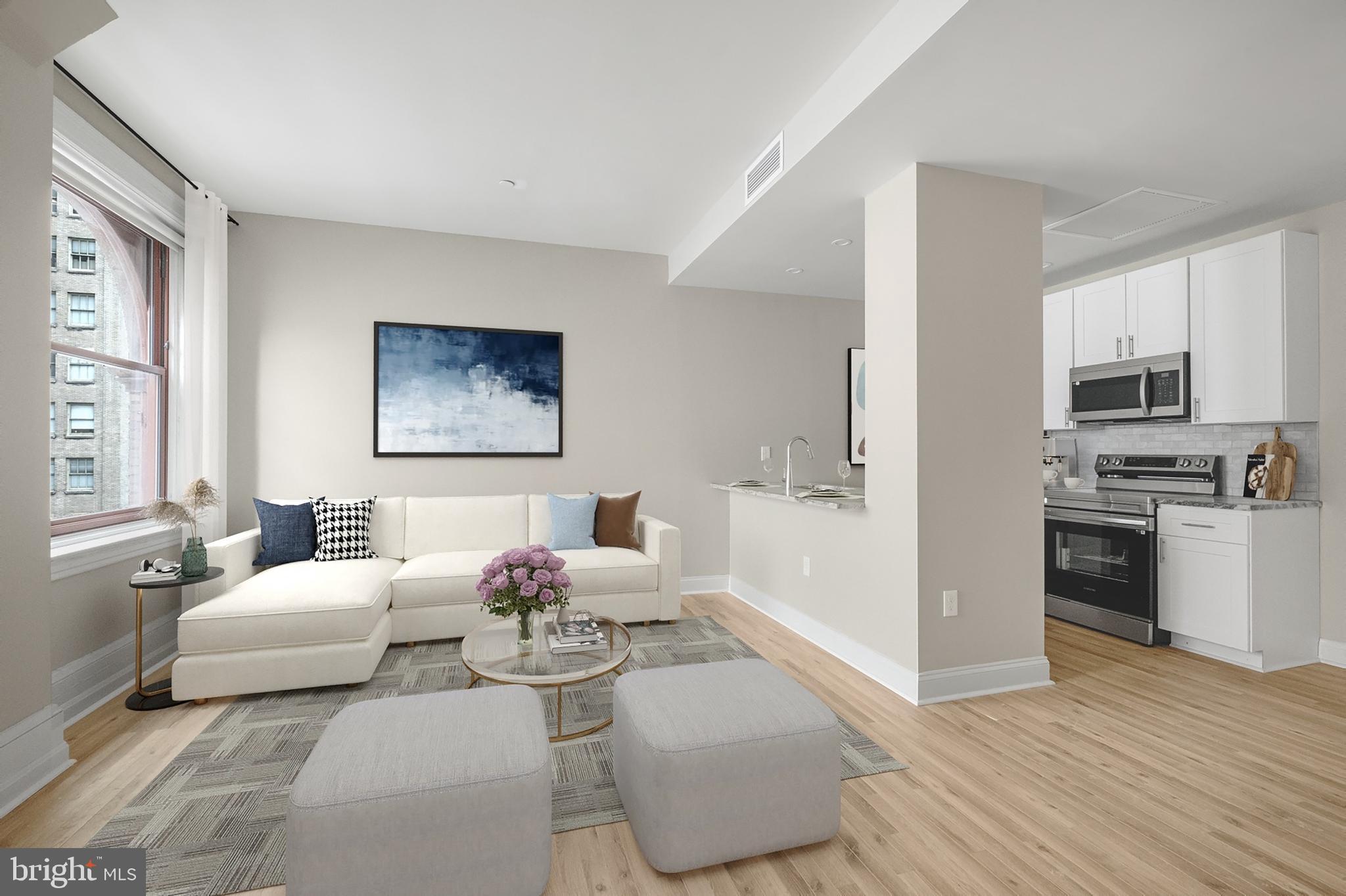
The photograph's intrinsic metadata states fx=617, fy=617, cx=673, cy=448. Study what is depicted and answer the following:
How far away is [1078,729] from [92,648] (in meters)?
4.38

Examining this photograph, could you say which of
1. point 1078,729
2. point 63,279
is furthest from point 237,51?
point 1078,729

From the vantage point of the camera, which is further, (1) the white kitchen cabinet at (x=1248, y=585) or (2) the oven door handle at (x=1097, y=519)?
(2) the oven door handle at (x=1097, y=519)

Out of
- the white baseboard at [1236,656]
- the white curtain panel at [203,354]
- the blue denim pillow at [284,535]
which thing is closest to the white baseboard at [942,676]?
the white baseboard at [1236,656]

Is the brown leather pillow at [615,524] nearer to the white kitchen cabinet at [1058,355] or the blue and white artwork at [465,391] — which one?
the blue and white artwork at [465,391]

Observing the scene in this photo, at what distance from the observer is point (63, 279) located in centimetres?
294

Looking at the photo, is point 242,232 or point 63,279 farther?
point 242,232

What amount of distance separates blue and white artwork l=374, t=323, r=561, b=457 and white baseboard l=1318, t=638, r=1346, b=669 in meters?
4.80

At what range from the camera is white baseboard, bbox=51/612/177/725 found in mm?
2650

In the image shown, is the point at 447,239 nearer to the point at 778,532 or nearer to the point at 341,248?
the point at 341,248

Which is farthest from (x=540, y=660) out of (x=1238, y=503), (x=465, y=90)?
(x=1238, y=503)

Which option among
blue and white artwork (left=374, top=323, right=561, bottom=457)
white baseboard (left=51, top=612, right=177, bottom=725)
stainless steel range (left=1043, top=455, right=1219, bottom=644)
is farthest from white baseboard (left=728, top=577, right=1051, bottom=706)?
white baseboard (left=51, top=612, right=177, bottom=725)

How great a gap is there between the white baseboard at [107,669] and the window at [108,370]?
60cm

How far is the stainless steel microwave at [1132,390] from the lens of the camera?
3857mm

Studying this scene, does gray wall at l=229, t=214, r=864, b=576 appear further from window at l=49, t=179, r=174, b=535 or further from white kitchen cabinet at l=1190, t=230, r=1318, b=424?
white kitchen cabinet at l=1190, t=230, r=1318, b=424
